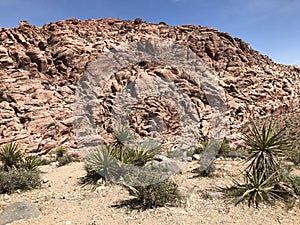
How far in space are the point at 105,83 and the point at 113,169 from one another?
631 inches

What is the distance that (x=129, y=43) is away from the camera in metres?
30.3

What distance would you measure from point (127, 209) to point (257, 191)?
145 inches

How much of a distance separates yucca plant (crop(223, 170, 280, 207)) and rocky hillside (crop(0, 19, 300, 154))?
42.8 feet

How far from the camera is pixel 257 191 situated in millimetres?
7074

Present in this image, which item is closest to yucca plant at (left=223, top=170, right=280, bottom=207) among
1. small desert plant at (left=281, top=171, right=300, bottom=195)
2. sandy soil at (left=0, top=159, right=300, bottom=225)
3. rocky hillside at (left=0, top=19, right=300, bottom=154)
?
sandy soil at (left=0, top=159, right=300, bottom=225)

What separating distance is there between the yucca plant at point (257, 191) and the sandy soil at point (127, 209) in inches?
11.7

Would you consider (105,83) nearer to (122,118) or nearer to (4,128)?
(122,118)

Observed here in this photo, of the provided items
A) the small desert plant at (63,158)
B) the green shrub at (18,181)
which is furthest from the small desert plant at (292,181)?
the small desert plant at (63,158)

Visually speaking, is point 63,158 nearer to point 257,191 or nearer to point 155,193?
point 155,193

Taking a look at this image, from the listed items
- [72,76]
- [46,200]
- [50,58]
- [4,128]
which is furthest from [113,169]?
[50,58]

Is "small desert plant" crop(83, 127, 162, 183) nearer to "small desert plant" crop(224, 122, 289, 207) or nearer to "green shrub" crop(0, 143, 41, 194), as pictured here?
"green shrub" crop(0, 143, 41, 194)

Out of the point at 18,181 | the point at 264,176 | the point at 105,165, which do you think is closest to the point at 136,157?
the point at 105,165

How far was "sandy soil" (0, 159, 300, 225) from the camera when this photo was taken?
5980mm

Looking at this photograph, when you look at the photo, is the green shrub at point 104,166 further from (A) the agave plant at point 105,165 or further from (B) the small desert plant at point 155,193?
(B) the small desert plant at point 155,193
